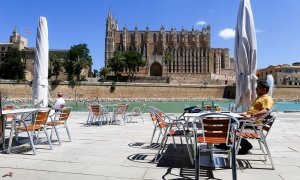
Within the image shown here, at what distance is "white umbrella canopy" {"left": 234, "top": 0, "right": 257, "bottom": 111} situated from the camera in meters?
5.78

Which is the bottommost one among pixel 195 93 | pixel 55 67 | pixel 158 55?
pixel 195 93

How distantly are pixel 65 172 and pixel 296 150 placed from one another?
4165mm

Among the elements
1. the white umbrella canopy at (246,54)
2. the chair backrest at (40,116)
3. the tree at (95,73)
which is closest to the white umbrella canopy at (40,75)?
the chair backrest at (40,116)

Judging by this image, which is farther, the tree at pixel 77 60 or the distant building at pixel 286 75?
the distant building at pixel 286 75

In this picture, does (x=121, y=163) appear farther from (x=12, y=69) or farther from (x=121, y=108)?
(x=12, y=69)

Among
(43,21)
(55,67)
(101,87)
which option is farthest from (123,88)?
(43,21)

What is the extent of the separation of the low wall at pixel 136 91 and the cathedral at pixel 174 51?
58.3 feet

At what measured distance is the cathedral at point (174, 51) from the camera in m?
83.6

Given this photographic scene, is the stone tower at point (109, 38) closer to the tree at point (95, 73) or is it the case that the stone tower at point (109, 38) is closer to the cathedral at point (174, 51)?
the cathedral at point (174, 51)

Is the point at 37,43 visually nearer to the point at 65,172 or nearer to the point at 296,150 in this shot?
the point at 65,172

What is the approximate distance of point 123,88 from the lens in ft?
184

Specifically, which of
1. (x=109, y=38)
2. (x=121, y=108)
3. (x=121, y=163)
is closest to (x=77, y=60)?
(x=109, y=38)

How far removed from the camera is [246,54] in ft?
19.0

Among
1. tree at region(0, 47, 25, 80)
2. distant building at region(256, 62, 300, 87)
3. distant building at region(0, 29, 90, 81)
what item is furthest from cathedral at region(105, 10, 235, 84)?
tree at region(0, 47, 25, 80)
